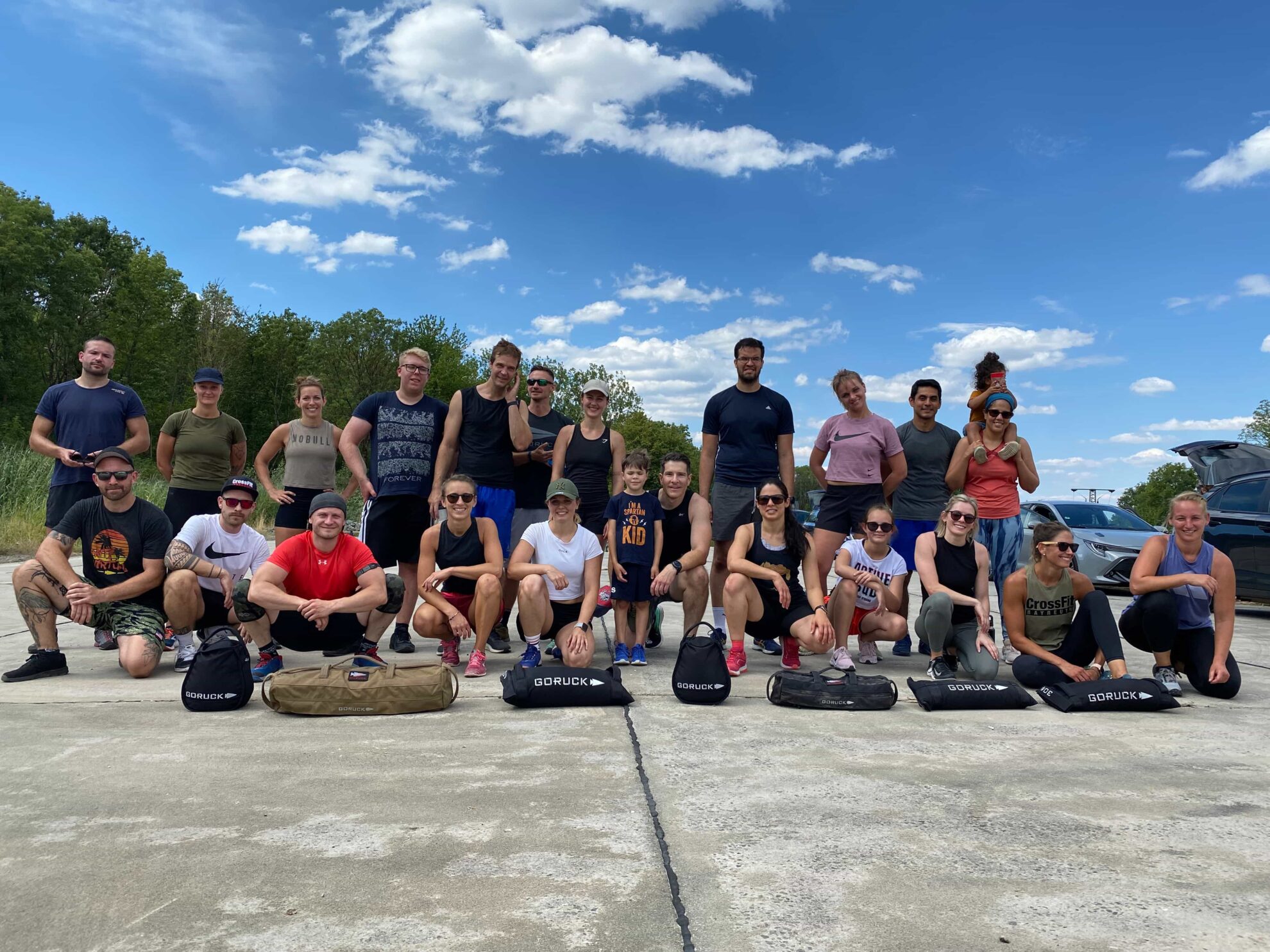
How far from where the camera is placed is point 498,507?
627 centimetres

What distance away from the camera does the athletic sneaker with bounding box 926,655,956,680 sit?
5215 mm

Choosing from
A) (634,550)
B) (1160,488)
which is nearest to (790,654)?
(634,550)

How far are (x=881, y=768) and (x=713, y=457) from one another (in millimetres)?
3430

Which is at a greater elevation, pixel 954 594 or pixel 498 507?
pixel 498 507

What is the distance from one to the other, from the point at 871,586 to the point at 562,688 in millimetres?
2291

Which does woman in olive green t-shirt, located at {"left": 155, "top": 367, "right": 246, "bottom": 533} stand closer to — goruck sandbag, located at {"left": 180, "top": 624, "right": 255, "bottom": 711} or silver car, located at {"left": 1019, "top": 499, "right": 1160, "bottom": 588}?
goruck sandbag, located at {"left": 180, "top": 624, "right": 255, "bottom": 711}

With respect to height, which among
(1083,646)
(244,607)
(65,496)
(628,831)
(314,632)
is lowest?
(628,831)

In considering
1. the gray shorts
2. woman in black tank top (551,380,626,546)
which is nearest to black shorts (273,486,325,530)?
woman in black tank top (551,380,626,546)

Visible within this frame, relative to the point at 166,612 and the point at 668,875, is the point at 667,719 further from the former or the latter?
the point at 166,612

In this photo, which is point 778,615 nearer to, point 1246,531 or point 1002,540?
point 1002,540

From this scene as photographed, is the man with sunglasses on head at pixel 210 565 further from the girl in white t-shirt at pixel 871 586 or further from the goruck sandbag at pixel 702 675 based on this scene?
the girl in white t-shirt at pixel 871 586

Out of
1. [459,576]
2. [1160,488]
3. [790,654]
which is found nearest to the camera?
[459,576]

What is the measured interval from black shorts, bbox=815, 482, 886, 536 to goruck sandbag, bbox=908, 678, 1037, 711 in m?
1.68

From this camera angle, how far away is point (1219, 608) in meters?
4.82
